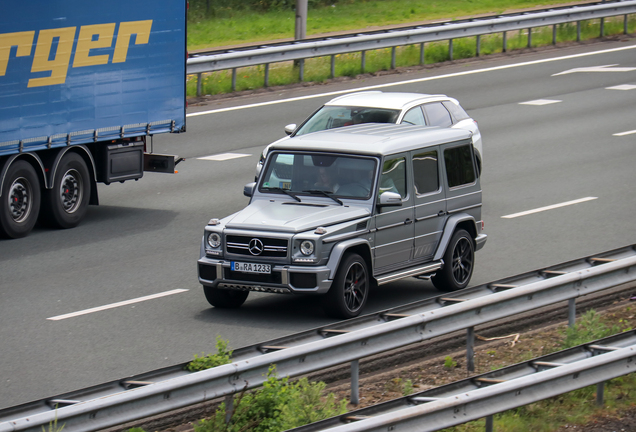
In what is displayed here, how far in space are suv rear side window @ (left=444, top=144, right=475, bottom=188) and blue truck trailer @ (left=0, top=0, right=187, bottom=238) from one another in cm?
576

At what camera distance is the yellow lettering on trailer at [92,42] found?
15961 millimetres

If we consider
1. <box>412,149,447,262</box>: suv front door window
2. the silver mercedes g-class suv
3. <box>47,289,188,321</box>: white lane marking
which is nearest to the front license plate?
the silver mercedes g-class suv

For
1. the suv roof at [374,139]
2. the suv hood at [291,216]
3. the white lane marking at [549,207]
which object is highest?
the suv roof at [374,139]

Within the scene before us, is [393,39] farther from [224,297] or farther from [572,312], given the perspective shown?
[572,312]

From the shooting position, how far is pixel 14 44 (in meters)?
15.0

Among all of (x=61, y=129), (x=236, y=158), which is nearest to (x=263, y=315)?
(x=61, y=129)

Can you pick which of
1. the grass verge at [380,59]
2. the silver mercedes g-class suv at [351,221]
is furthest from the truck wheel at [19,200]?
the grass verge at [380,59]

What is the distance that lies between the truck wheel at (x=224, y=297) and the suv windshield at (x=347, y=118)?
5210mm

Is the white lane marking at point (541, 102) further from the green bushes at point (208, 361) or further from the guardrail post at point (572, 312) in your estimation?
the green bushes at point (208, 361)

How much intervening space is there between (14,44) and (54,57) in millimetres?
706

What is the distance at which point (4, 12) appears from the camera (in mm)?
14766

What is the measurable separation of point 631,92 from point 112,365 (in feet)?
63.8

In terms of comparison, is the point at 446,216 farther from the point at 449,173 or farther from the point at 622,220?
the point at 622,220

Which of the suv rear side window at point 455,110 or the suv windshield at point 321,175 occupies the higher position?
the suv windshield at point 321,175
